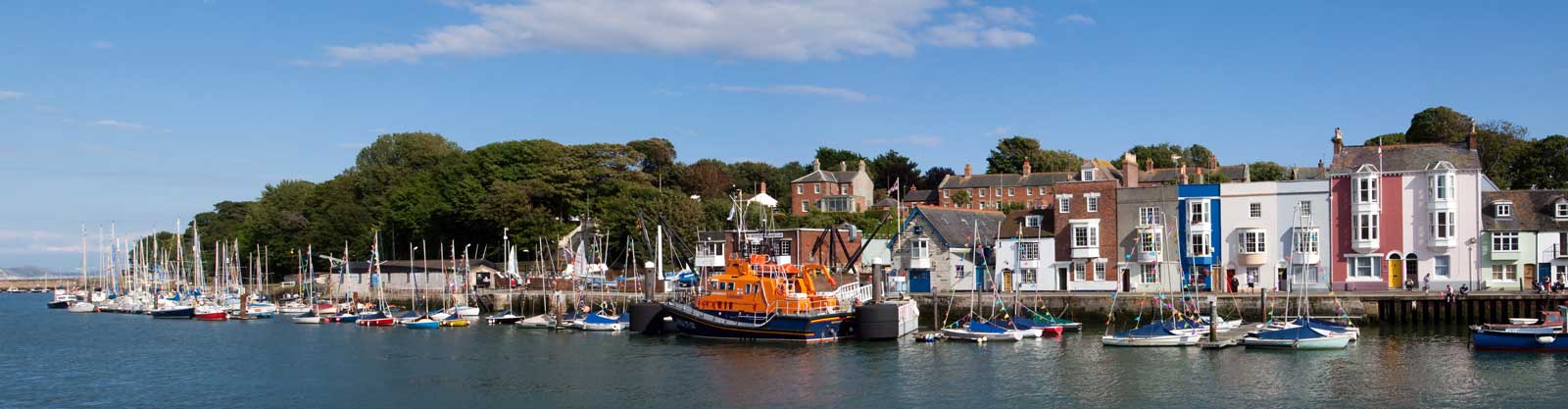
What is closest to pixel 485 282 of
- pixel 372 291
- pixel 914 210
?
pixel 372 291

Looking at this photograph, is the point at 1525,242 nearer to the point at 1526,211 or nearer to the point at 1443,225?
the point at 1526,211

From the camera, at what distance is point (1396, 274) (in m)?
54.5

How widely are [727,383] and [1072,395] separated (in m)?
9.35

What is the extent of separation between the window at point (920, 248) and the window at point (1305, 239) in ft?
53.7

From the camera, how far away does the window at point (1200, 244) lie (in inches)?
2256

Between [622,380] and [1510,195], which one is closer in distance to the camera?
[622,380]

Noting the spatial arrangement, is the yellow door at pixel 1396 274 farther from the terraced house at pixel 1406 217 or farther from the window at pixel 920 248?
the window at pixel 920 248

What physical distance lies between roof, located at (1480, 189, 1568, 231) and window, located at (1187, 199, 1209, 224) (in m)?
10.7

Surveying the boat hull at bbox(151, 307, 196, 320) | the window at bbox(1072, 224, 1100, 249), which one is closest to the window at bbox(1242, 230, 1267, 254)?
the window at bbox(1072, 224, 1100, 249)

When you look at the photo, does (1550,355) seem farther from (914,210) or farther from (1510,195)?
(914,210)

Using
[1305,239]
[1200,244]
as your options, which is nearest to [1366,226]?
[1305,239]

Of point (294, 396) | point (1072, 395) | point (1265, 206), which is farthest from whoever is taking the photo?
point (1265, 206)

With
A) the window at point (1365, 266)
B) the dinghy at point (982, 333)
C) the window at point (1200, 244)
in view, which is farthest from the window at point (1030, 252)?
the dinghy at point (982, 333)

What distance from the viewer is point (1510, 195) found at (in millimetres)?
54219
